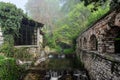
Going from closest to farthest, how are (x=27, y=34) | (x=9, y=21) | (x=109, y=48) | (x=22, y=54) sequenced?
(x=109, y=48), (x=9, y=21), (x=22, y=54), (x=27, y=34)

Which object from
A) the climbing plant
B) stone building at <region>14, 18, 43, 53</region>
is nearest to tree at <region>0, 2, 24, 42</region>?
the climbing plant

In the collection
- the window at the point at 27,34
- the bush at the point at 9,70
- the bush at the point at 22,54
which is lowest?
the bush at the point at 9,70

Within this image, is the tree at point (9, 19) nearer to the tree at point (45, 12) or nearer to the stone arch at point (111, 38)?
the stone arch at point (111, 38)

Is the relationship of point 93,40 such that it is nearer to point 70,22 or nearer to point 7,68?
point 7,68

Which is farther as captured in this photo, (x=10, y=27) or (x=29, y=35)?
(x=29, y=35)

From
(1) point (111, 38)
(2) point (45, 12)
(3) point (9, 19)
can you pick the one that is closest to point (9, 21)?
(3) point (9, 19)

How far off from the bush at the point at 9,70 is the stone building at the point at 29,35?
7.16 meters

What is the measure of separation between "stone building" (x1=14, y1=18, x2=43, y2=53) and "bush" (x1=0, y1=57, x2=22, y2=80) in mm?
7158

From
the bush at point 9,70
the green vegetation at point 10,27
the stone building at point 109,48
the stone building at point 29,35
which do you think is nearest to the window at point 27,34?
the stone building at point 29,35

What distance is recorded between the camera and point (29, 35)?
1912cm

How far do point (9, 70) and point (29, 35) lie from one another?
9681 millimetres

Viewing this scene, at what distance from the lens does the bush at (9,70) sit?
887 cm

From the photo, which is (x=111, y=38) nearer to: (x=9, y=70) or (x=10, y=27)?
(x=9, y=70)

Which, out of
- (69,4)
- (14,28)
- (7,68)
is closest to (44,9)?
(69,4)
